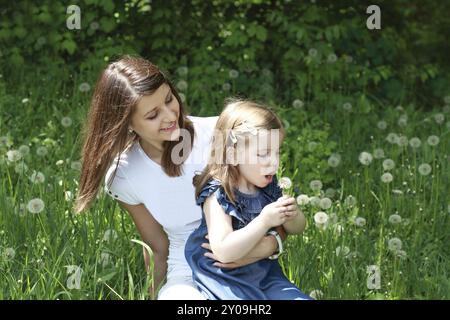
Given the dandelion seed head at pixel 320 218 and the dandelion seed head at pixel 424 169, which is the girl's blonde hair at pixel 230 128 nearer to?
the dandelion seed head at pixel 320 218

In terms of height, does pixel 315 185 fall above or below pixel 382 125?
below

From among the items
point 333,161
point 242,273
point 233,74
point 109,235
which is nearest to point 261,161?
point 242,273

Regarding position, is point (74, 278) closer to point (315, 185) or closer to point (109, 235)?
point (109, 235)

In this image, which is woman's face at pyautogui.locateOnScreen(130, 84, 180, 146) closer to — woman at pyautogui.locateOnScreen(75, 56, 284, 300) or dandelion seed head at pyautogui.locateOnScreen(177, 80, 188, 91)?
woman at pyautogui.locateOnScreen(75, 56, 284, 300)

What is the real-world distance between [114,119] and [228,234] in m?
0.53

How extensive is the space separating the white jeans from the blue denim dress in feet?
0.07

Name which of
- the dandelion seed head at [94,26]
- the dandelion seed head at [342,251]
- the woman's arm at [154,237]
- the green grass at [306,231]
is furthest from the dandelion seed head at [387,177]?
the dandelion seed head at [94,26]

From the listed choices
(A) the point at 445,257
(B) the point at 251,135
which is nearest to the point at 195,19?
(A) the point at 445,257

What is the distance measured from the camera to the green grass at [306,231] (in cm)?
269

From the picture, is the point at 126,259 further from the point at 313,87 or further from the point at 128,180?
the point at 313,87

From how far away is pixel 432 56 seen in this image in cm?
518

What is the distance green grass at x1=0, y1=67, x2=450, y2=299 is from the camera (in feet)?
8.84

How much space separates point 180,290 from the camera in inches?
93.2
